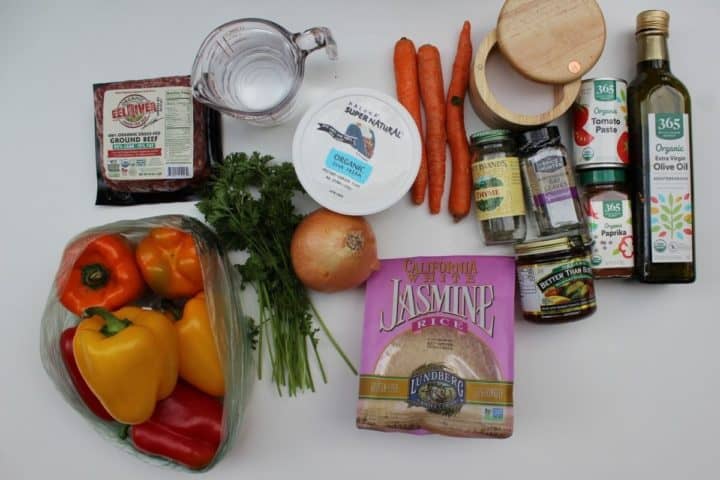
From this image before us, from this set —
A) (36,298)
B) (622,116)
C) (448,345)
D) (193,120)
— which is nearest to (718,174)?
(622,116)

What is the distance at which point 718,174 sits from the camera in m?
0.96

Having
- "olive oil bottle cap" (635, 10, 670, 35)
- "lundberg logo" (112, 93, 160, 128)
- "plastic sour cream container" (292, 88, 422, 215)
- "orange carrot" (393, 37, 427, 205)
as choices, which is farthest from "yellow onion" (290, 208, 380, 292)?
"olive oil bottle cap" (635, 10, 670, 35)

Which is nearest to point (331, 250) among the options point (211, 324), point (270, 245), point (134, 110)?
A: point (270, 245)

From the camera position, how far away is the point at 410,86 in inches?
37.2

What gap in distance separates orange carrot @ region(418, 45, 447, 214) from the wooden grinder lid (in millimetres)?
135

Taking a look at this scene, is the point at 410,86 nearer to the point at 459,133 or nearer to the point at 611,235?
the point at 459,133

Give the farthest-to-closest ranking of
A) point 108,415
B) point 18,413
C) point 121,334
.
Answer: point 18,413, point 108,415, point 121,334

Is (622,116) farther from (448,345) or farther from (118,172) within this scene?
(118,172)

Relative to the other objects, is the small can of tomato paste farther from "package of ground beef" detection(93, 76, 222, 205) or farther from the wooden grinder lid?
"package of ground beef" detection(93, 76, 222, 205)

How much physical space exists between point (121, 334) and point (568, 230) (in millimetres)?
712

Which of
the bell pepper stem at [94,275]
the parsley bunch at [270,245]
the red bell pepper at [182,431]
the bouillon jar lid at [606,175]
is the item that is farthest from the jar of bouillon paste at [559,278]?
the bell pepper stem at [94,275]

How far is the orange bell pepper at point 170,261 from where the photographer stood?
2.92ft

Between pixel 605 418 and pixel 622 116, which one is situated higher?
pixel 622 116

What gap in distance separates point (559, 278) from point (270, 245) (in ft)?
1.52
